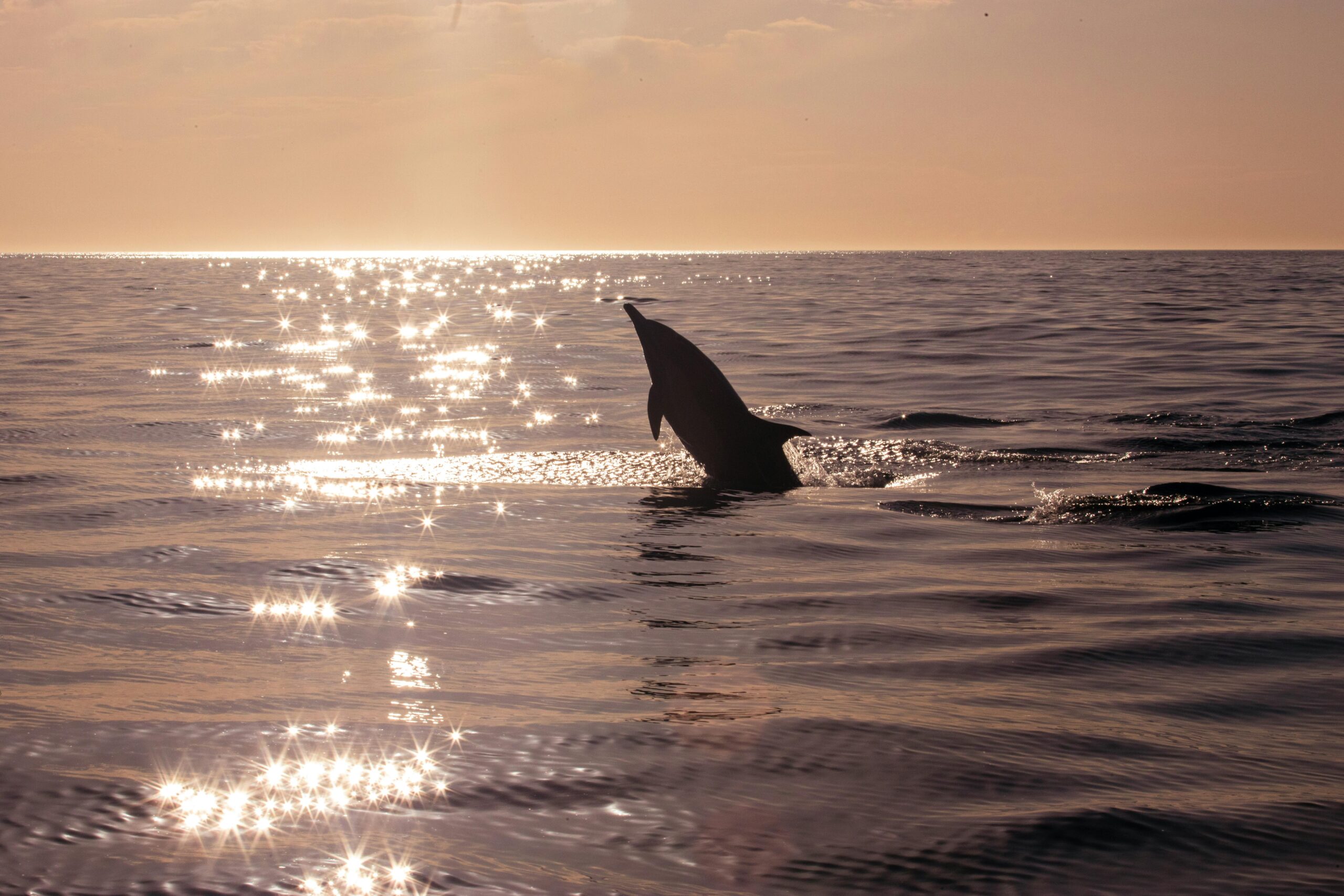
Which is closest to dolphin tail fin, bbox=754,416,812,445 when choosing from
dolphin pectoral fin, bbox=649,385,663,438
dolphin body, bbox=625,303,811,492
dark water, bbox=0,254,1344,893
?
dolphin body, bbox=625,303,811,492

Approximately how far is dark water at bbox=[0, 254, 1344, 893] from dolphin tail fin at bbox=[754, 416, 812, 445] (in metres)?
0.53

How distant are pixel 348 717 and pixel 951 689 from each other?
251 centimetres

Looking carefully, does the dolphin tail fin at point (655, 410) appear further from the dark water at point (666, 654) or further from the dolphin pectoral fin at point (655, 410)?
the dark water at point (666, 654)

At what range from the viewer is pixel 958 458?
38.3ft

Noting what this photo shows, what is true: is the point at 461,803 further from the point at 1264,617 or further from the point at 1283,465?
the point at 1283,465

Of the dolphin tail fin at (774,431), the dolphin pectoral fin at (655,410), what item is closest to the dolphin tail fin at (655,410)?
the dolphin pectoral fin at (655,410)

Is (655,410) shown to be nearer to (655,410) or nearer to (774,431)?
(655,410)

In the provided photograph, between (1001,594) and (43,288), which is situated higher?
(43,288)

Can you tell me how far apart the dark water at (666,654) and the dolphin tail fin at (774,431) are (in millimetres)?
532

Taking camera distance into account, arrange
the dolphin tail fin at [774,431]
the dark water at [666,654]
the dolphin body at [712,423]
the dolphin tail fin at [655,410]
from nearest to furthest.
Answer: the dark water at [666,654] → the dolphin tail fin at [774,431] → the dolphin body at [712,423] → the dolphin tail fin at [655,410]

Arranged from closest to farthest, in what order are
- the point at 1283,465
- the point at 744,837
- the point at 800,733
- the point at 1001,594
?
the point at 744,837, the point at 800,733, the point at 1001,594, the point at 1283,465

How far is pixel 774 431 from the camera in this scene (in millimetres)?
10328

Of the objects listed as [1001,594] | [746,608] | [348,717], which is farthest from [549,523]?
[348,717]

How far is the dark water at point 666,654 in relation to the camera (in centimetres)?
355
